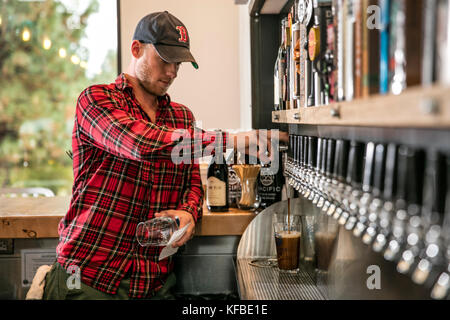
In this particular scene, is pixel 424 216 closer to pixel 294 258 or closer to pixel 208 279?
pixel 294 258

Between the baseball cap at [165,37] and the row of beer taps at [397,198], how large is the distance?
2.70 ft

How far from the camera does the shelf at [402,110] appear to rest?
60cm

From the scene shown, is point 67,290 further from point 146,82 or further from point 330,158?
point 330,158

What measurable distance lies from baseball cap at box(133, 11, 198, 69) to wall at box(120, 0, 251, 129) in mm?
1818

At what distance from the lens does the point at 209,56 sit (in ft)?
12.6

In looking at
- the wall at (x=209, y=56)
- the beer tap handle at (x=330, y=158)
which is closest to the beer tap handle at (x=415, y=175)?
the beer tap handle at (x=330, y=158)

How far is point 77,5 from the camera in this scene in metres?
4.37

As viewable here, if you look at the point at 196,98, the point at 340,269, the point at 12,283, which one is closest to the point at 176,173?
the point at 340,269

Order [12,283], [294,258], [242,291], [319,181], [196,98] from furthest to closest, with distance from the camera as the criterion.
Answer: [196,98]
[12,283]
[294,258]
[242,291]
[319,181]

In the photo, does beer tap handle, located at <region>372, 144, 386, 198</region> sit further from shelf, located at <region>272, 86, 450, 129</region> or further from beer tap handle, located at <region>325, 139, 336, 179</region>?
beer tap handle, located at <region>325, 139, 336, 179</region>

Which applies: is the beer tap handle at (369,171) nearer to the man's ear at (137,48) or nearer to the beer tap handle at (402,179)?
the beer tap handle at (402,179)

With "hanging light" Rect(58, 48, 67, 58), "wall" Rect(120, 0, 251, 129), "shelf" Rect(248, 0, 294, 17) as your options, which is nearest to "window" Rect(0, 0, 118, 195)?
"hanging light" Rect(58, 48, 67, 58)

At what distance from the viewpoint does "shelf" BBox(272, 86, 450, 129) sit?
23.4 inches

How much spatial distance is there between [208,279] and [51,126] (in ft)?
8.99
